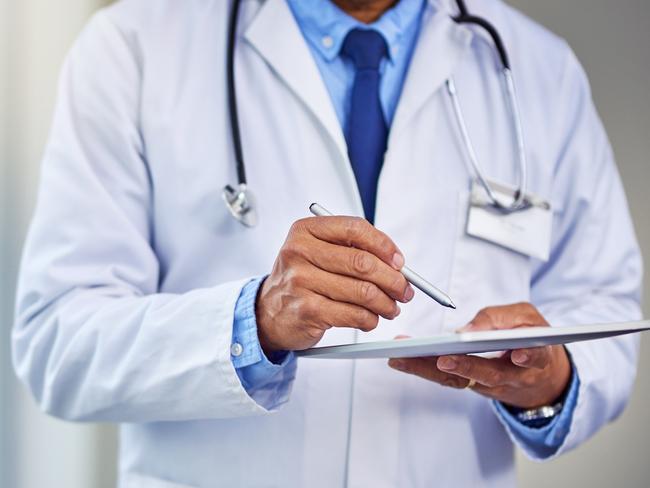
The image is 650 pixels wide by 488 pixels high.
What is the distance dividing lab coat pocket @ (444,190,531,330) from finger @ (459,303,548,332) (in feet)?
0.39

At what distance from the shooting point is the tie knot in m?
1.17

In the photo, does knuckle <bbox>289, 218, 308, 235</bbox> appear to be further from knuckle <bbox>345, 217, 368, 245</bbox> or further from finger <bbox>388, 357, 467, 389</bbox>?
finger <bbox>388, 357, 467, 389</bbox>

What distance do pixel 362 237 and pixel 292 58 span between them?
0.42 m

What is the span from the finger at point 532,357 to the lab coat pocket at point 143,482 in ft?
1.35

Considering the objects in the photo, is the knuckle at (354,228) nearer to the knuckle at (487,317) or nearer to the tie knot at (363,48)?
the knuckle at (487,317)

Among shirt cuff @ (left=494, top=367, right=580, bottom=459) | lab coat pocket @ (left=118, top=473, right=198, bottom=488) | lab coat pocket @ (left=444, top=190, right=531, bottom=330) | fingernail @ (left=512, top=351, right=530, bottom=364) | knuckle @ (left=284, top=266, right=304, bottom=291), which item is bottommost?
lab coat pocket @ (left=118, top=473, right=198, bottom=488)

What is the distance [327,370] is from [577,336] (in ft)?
1.27

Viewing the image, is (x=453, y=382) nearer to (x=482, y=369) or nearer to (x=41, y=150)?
(x=482, y=369)

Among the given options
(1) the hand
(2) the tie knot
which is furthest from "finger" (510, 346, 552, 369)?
(2) the tie knot

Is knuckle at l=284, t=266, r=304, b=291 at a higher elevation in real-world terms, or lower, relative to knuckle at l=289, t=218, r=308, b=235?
lower

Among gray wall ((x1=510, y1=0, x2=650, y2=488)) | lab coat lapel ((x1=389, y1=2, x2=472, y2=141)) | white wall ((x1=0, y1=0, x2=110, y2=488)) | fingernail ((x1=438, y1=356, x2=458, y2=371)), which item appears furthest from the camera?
gray wall ((x1=510, y1=0, x2=650, y2=488))

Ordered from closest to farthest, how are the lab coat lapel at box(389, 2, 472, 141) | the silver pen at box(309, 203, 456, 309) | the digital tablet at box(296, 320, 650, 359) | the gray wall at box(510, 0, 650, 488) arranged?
the digital tablet at box(296, 320, 650, 359), the silver pen at box(309, 203, 456, 309), the lab coat lapel at box(389, 2, 472, 141), the gray wall at box(510, 0, 650, 488)

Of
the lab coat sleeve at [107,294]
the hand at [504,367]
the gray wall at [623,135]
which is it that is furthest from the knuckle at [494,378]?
the gray wall at [623,135]

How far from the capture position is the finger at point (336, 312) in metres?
0.82
